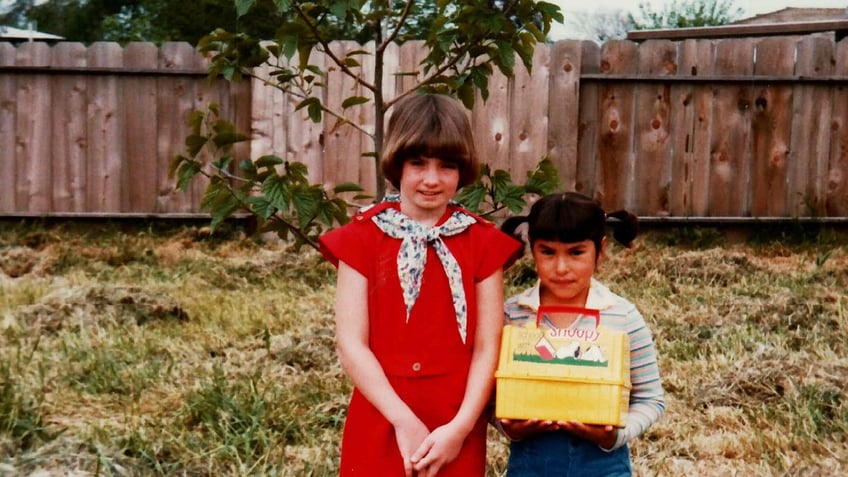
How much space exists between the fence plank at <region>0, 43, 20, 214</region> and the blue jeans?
21.0 feet

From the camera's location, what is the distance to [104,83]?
7.24 metres

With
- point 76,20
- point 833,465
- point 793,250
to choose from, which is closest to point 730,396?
point 833,465

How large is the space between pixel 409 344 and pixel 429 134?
39cm

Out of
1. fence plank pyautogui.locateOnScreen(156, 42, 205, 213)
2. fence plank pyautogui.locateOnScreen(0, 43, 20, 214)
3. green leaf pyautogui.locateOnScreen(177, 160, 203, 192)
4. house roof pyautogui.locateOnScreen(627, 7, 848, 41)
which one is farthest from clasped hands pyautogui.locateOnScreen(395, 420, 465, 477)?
house roof pyautogui.locateOnScreen(627, 7, 848, 41)

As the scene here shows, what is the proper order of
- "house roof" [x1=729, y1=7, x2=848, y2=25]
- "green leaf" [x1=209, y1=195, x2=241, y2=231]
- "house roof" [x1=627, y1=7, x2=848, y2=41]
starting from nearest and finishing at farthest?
"green leaf" [x1=209, y1=195, x2=241, y2=231] < "house roof" [x1=627, y1=7, x2=848, y2=41] < "house roof" [x1=729, y1=7, x2=848, y2=25]

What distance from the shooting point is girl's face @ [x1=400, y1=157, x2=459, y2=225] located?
5.92 feet

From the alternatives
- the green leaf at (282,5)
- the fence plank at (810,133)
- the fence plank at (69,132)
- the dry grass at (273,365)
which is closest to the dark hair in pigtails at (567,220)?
the green leaf at (282,5)

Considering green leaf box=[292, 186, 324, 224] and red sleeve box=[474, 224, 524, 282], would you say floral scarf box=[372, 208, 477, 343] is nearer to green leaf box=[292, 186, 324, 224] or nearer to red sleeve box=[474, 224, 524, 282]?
red sleeve box=[474, 224, 524, 282]

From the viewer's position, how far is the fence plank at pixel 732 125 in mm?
6902

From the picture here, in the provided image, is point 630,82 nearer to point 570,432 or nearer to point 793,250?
point 793,250

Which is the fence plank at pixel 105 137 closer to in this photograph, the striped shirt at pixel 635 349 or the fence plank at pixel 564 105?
the fence plank at pixel 564 105

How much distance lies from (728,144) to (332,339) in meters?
4.12

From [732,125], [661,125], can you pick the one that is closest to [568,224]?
[661,125]

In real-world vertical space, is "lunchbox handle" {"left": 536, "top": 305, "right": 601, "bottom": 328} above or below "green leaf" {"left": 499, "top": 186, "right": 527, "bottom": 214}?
below
